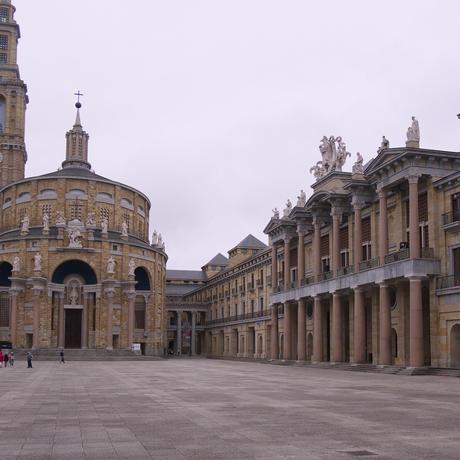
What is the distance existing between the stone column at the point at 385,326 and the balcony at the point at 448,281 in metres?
4.03

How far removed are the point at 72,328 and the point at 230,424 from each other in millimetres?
75420

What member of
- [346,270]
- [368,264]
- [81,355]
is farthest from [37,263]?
[368,264]

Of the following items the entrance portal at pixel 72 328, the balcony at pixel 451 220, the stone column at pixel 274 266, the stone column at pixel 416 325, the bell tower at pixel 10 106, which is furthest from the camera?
the bell tower at pixel 10 106

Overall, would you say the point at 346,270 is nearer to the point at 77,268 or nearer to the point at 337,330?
the point at 337,330

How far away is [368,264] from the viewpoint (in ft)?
165

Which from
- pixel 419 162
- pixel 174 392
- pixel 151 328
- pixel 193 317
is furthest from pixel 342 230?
pixel 193 317

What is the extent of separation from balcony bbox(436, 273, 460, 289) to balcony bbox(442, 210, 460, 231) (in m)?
2.84

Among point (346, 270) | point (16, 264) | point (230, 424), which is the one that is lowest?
point (230, 424)

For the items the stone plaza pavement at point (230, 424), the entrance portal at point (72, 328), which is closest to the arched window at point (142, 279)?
the entrance portal at point (72, 328)

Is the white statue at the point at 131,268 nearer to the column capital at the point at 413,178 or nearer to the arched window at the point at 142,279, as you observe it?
the arched window at the point at 142,279

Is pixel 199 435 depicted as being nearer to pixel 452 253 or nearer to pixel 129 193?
pixel 452 253

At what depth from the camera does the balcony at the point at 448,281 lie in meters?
42.1

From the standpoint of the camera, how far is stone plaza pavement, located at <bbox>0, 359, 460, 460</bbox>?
13141mm

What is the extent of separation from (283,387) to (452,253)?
57.5ft
